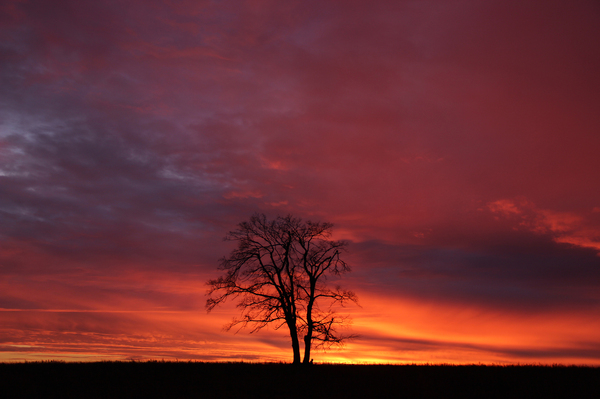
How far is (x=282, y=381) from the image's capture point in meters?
22.7

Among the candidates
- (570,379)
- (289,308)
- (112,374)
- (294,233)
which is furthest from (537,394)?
(112,374)

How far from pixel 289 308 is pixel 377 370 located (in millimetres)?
7519

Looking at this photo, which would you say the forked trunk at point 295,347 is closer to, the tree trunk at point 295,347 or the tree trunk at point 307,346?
the tree trunk at point 295,347

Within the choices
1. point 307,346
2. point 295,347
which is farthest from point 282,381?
point 295,347

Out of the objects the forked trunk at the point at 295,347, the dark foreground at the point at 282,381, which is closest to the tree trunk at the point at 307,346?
the forked trunk at the point at 295,347

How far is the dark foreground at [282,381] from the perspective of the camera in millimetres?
19766

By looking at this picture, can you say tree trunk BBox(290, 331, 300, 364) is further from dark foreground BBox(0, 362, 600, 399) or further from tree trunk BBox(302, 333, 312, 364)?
dark foreground BBox(0, 362, 600, 399)

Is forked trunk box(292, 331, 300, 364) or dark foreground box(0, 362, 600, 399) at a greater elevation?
forked trunk box(292, 331, 300, 364)

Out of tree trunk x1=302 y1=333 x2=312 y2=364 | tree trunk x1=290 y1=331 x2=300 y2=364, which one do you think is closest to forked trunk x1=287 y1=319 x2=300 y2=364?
tree trunk x1=290 y1=331 x2=300 y2=364

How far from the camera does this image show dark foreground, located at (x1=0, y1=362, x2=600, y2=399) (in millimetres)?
19766

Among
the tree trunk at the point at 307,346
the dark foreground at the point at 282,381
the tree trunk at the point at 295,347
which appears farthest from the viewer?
the tree trunk at the point at 295,347

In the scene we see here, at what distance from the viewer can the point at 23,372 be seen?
22.9m

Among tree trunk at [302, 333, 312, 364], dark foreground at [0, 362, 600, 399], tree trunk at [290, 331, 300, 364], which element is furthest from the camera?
tree trunk at [290, 331, 300, 364]

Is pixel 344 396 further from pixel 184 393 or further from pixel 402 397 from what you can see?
pixel 184 393
